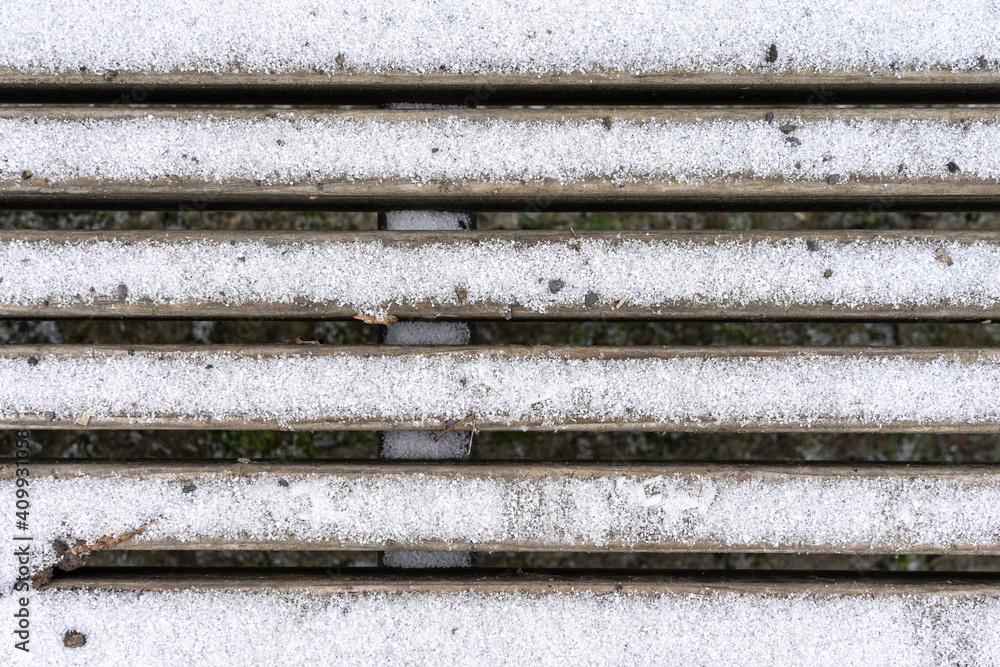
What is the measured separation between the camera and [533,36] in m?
1.17

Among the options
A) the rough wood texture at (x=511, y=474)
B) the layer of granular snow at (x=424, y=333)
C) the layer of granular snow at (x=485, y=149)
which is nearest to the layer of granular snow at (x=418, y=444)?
the rough wood texture at (x=511, y=474)

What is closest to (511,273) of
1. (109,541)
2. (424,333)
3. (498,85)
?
(424,333)

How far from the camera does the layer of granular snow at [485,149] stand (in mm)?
1160

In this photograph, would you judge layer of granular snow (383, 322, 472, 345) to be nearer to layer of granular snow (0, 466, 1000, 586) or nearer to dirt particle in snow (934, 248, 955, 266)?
layer of granular snow (0, 466, 1000, 586)

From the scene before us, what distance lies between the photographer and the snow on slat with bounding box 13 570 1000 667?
1176 mm

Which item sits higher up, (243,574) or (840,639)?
(243,574)

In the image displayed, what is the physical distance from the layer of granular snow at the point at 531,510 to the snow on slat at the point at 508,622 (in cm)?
10

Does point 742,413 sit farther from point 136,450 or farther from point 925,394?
point 136,450

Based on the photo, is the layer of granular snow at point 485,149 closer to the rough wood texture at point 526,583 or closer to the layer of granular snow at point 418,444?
the layer of granular snow at point 418,444

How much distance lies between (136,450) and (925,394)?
1.88m

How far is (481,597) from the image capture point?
1.19 m

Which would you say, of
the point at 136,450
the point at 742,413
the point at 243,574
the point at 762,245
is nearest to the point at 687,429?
the point at 742,413

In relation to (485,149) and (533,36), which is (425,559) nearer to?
(485,149)

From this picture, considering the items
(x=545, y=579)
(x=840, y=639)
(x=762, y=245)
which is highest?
(x=762, y=245)
